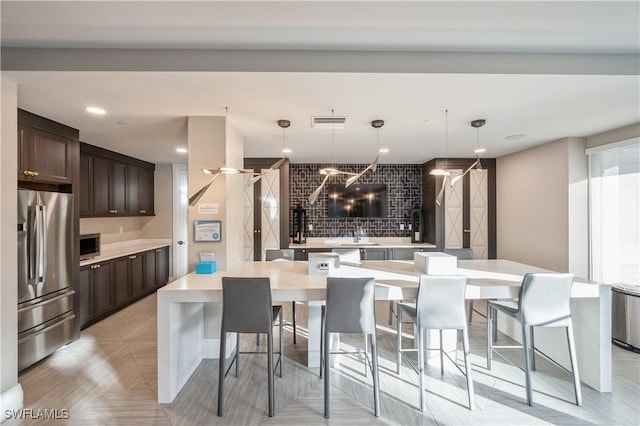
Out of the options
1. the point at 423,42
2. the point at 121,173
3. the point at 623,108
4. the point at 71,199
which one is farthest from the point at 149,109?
the point at 623,108

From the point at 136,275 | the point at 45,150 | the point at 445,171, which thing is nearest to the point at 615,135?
the point at 445,171

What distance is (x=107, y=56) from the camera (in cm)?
207

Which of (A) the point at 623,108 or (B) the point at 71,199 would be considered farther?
(B) the point at 71,199

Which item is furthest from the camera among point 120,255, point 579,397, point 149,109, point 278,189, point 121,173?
point 278,189

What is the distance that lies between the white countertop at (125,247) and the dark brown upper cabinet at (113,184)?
60 cm

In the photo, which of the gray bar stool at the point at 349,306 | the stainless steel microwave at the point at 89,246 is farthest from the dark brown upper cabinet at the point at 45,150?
the gray bar stool at the point at 349,306

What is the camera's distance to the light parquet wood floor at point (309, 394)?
2096 millimetres

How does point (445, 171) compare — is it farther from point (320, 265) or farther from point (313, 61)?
point (313, 61)

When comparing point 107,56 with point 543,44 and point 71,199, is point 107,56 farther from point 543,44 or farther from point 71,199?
point 543,44

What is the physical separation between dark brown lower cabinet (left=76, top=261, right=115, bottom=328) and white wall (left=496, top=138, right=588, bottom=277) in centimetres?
628

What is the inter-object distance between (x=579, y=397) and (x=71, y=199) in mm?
5162

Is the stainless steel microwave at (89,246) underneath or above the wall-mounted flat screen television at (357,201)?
underneath

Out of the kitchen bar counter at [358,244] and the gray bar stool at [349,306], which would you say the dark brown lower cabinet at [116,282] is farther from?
the gray bar stool at [349,306]

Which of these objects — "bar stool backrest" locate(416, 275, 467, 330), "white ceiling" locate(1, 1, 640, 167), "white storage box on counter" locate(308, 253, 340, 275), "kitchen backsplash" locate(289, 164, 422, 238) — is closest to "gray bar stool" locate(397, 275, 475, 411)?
"bar stool backrest" locate(416, 275, 467, 330)
